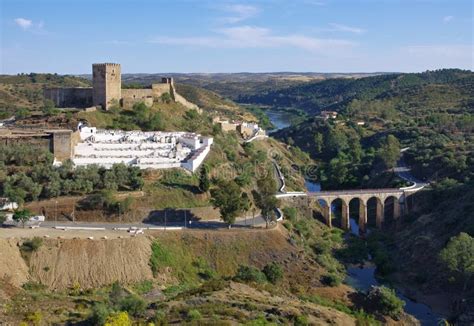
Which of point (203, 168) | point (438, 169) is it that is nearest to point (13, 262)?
point (203, 168)

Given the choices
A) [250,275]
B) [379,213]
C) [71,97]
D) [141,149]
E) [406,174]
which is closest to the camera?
[250,275]

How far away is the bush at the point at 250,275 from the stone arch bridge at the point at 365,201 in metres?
13.5

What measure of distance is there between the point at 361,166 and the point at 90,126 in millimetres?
31138

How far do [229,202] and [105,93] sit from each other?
17.1 metres

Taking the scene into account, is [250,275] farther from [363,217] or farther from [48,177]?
[363,217]

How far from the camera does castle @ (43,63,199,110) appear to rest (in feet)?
148

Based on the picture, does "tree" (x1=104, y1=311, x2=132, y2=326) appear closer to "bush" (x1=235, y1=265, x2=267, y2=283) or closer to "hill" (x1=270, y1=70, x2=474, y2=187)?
"bush" (x1=235, y1=265, x2=267, y2=283)

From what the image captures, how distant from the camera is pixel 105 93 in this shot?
45.3 meters

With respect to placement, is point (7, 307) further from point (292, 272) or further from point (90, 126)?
point (90, 126)

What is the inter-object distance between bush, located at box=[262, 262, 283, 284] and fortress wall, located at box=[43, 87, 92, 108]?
76.1 feet

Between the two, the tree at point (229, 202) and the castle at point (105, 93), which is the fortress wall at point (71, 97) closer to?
the castle at point (105, 93)

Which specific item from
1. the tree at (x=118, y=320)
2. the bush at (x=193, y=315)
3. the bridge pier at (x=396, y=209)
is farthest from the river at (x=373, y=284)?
the tree at (x=118, y=320)

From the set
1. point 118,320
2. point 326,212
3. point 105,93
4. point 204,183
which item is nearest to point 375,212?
point 326,212

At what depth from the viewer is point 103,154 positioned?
3750 cm
